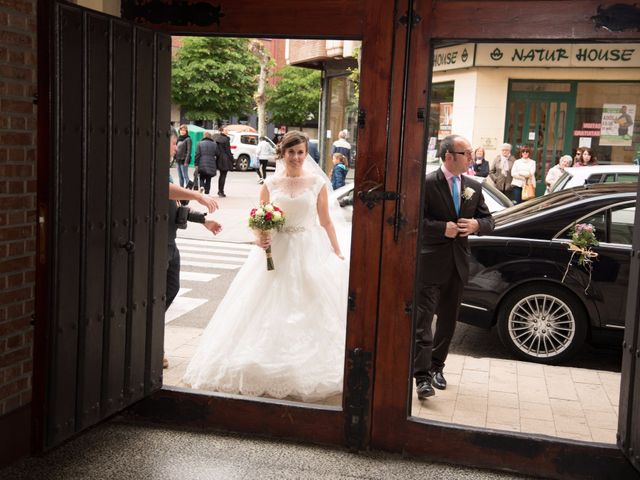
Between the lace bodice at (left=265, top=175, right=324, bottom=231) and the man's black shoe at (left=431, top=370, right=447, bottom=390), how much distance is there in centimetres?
161

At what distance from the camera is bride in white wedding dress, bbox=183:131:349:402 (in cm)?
583

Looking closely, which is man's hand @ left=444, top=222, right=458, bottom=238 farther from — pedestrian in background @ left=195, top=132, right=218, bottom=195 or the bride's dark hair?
pedestrian in background @ left=195, top=132, right=218, bottom=195

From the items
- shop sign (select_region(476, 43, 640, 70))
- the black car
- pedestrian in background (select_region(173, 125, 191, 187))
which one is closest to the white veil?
the black car

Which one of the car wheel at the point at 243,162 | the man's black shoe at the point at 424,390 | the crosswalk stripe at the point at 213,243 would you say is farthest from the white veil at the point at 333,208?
the car wheel at the point at 243,162

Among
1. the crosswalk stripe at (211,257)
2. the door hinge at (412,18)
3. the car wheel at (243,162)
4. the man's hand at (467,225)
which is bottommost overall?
the crosswalk stripe at (211,257)

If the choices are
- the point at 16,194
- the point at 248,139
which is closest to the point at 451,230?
the point at 16,194

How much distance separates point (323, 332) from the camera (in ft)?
20.0

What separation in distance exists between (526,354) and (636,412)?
3126mm

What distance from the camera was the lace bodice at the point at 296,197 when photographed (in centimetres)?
660

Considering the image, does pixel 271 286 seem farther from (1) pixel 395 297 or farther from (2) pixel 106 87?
(2) pixel 106 87

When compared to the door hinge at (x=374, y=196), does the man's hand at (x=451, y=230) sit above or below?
below

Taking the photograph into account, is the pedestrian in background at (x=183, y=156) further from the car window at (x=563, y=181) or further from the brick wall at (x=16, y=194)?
the brick wall at (x=16, y=194)

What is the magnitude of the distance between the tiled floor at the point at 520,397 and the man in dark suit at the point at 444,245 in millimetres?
363

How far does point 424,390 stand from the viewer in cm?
590
